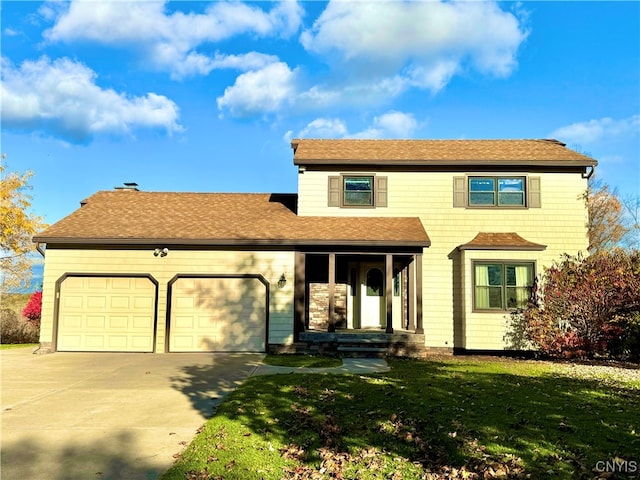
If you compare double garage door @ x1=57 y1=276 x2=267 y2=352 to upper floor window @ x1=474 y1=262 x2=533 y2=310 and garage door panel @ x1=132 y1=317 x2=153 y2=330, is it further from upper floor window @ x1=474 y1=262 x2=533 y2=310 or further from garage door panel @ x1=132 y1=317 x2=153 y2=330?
upper floor window @ x1=474 y1=262 x2=533 y2=310

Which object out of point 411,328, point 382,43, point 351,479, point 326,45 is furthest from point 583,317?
point 326,45

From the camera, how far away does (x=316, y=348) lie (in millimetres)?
12484

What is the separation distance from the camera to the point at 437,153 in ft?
48.1

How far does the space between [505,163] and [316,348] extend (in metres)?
8.52

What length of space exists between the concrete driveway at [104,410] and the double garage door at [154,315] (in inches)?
42.0

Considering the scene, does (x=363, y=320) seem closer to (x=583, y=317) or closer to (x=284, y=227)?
(x=284, y=227)

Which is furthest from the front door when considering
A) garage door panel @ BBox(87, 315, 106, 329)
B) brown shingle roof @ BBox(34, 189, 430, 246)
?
Answer: garage door panel @ BBox(87, 315, 106, 329)

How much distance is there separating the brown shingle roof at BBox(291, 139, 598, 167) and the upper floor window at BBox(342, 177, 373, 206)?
0.63 meters

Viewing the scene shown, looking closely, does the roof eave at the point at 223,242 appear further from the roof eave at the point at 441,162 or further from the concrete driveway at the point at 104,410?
the concrete driveway at the point at 104,410

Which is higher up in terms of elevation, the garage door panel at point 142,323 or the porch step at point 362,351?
the garage door panel at point 142,323

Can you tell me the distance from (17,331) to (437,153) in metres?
18.2

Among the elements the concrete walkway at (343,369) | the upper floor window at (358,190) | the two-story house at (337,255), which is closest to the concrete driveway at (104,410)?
the concrete walkway at (343,369)

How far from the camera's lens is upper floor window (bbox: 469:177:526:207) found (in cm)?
1402

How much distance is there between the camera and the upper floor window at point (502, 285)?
42.6 feet
